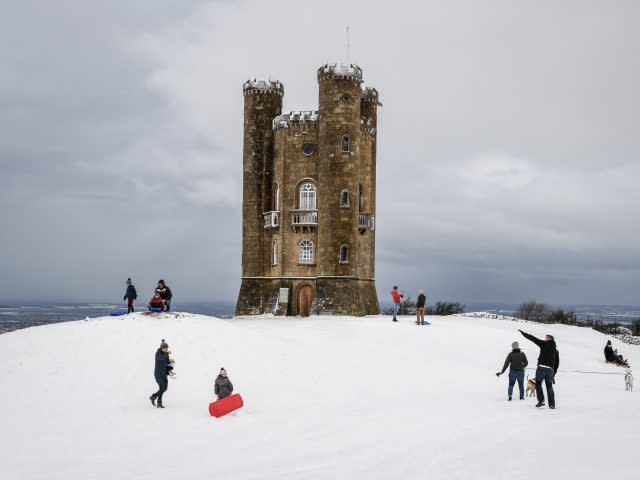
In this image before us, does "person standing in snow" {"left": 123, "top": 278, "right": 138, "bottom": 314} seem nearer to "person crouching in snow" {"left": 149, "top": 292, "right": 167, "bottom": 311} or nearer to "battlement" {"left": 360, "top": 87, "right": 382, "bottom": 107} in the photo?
"person crouching in snow" {"left": 149, "top": 292, "right": 167, "bottom": 311}

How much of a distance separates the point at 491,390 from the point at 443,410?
4464 mm

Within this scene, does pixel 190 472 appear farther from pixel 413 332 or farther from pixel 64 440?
pixel 413 332

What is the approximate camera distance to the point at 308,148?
153 feet

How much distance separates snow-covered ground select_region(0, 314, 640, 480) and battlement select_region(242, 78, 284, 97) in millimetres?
21915

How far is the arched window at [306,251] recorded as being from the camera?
4609 centimetres

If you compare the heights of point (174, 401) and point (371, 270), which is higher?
point (371, 270)

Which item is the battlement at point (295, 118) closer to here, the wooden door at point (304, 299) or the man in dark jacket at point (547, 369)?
the wooden door at point (304, 299)

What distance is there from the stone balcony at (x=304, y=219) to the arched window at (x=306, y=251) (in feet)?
3.15

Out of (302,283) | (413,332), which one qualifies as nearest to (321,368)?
(413,332)

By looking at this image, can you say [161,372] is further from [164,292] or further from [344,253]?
[344,253]

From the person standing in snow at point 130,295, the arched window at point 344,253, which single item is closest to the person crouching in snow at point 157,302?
the person standing in snow at point 130,295

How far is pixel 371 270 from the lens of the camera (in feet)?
156

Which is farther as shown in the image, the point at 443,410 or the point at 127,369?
the point at 127,369

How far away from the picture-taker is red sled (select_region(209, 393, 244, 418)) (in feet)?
59.3
